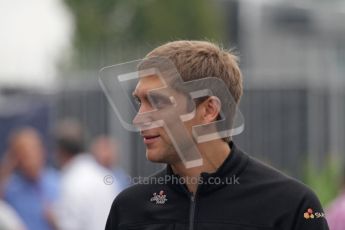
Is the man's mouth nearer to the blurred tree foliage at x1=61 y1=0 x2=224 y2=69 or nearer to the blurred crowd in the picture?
the blurred crowd

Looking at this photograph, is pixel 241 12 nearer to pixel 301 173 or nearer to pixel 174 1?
pixel 174 1

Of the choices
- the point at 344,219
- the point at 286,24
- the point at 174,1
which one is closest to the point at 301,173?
the point at 344,219

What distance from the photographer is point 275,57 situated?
3819cm

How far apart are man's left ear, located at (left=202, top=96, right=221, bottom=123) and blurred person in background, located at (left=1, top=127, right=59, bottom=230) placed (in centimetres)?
520

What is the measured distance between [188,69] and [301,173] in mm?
9207

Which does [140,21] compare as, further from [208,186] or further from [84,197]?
[208,186]

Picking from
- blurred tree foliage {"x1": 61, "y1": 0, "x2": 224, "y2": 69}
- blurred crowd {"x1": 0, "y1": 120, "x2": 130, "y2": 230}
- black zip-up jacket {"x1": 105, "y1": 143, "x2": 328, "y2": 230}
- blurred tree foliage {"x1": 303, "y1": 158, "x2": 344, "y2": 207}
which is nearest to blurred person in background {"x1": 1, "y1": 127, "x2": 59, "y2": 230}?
blurred crowd {"x1": 0, "y1": 120, "x2": 130, "y2": 230}

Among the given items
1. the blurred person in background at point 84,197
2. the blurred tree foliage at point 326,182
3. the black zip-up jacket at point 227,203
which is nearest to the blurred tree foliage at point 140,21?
the blurred tree foliage at point 326,182

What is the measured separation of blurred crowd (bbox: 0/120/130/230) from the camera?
925 cm

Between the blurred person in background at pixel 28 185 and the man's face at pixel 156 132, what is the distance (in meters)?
5.18

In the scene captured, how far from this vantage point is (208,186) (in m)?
4.65

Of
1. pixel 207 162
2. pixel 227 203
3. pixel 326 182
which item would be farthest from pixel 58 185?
pixel 227 203

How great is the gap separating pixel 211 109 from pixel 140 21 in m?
33.6

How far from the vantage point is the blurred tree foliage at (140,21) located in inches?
1375
